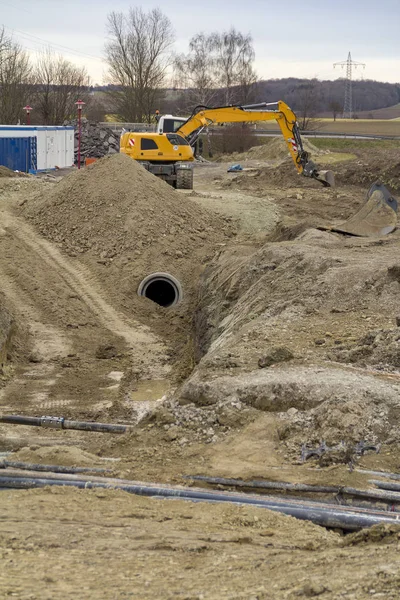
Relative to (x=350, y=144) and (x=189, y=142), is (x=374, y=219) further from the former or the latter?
(x=350, y=144)

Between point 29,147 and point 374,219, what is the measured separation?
19.0 m

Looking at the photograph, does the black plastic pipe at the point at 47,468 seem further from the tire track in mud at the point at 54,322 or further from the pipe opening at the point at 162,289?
the pipe opening at the point at 162,289

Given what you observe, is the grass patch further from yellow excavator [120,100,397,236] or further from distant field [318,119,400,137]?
yellow excavator [120,100,397,236]

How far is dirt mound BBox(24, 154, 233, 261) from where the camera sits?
2003 cm

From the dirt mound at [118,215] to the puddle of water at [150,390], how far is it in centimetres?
624

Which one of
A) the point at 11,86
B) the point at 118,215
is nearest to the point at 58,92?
the point at 11,86

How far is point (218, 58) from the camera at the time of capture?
221ft

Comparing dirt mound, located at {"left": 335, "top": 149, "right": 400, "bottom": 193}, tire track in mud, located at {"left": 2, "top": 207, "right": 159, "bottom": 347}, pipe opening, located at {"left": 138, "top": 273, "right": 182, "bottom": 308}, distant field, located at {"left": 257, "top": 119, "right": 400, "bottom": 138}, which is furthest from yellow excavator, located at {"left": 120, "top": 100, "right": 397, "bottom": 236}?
distant field, located at {"left": 257, "top": 119, "right": 400, "bottom": 138}

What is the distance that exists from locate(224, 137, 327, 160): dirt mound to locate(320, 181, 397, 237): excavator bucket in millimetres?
24445

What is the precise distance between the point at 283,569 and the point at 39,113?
5023 cm

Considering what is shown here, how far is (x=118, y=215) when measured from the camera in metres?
20.7

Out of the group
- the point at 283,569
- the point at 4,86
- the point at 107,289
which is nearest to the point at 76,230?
the point at 107,289

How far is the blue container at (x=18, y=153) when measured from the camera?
32938 millimetres

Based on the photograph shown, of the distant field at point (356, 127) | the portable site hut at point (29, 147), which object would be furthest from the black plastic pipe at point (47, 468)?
the distant field at point (356, 127)
